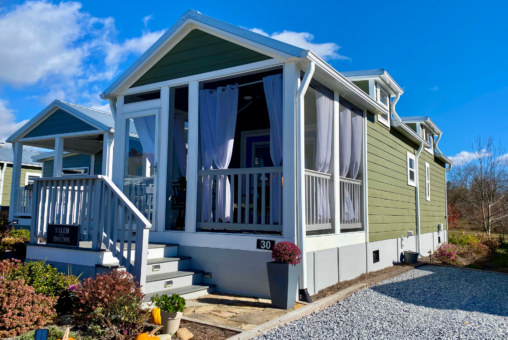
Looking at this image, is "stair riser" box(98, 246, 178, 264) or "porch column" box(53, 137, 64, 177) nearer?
"stair riser" box(98, 246, 178, 264)

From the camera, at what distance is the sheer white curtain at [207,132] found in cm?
575

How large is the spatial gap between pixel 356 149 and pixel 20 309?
18.3ft

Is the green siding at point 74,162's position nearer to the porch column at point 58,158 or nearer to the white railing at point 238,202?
the porch column at point 58,158

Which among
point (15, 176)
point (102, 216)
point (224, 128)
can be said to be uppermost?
point (224, 128)

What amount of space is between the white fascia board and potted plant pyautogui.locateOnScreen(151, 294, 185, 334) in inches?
128

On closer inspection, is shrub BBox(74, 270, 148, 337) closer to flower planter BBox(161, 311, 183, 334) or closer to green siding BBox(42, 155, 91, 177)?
flower planter BBox(161, 311, 183, 334)

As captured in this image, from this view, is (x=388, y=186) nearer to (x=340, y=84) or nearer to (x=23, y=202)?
A: (x=340, y=84)

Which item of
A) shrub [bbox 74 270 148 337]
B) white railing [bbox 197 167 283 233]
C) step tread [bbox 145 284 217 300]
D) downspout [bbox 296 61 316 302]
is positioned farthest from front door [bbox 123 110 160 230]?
shrub [bbox 74 270 148 337]

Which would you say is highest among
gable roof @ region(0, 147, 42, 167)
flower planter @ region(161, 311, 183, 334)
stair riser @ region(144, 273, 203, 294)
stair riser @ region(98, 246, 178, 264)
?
gable roof @ region(0, 147, 42, 167)

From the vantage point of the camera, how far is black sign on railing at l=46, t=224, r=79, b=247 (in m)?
4.93

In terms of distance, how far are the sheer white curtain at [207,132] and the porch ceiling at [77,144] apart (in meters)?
6.02

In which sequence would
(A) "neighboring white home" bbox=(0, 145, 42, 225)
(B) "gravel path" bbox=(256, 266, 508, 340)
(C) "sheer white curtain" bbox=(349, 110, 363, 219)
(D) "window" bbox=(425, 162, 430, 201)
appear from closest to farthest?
(B) "gravel path" bbox=(256, 266, 508, 340) < (C) "sheer white curtain" bbox=(349, 110, 363, 219) < (D) "window" bbox=(425, 162, 430, 201) < (A) "neighboring white home" bbox=(0, 145, 42, 225)

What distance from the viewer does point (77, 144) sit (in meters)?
11.9

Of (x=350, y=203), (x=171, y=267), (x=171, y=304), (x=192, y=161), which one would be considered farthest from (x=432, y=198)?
(x=171, y=304)
